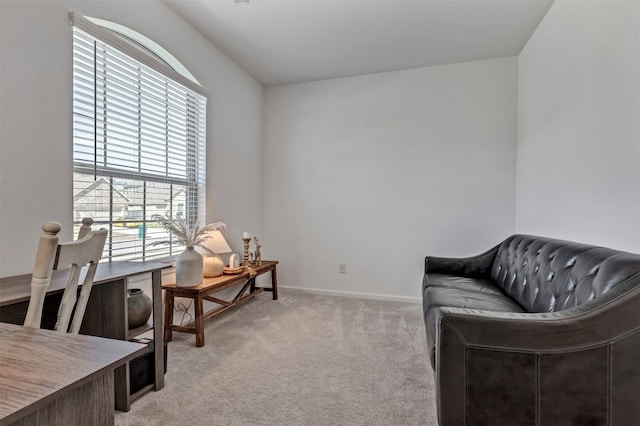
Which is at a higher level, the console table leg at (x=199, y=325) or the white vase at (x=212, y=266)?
the white vase at (x=212, y=266)

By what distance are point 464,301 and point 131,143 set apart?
→ 2.55 m

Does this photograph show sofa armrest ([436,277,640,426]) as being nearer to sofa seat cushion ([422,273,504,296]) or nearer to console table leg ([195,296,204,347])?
sofa seat cushion ([422,273,504,296])

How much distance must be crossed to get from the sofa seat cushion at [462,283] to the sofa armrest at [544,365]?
3.82 feet

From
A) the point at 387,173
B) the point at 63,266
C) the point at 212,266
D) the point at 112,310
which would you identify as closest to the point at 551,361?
the point at 63,266

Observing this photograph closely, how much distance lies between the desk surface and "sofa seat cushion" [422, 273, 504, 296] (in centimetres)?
199

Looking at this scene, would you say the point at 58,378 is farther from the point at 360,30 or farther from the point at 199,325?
the point at 360,30

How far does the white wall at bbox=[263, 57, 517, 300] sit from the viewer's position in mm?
3355

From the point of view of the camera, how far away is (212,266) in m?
2.73

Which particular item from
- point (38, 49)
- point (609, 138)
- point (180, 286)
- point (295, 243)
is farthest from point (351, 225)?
point (38, 49)

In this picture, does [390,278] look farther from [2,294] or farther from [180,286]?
[2,294]

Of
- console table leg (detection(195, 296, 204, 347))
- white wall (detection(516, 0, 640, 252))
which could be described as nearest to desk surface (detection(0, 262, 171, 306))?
console table leg (detection(195, 296, 204, 347))

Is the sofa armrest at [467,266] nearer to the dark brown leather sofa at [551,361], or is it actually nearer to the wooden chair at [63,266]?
the dark brown leather sofa at [551,361]

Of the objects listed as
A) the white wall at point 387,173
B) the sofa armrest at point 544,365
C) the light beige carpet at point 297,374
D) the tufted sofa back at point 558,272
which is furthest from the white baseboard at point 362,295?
the sofa armrest at point 544,365

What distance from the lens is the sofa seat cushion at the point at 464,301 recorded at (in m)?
1.84
